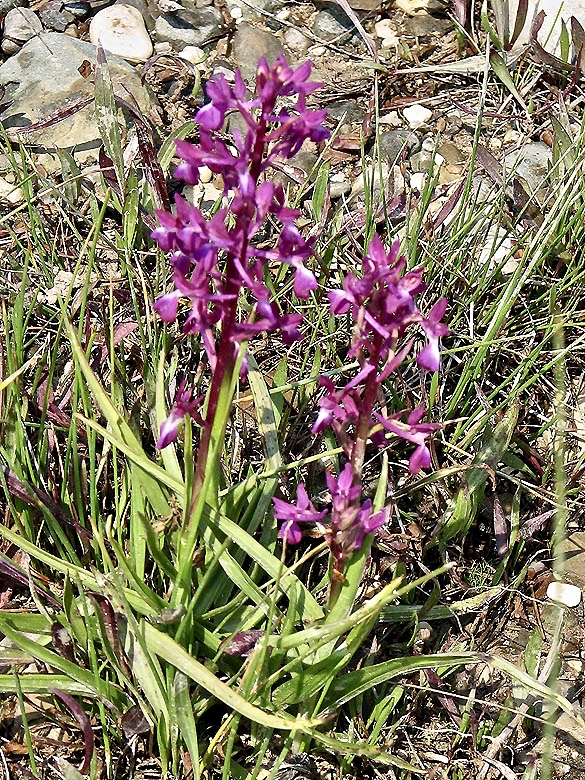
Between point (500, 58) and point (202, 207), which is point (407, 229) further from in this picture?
point (500, 58)

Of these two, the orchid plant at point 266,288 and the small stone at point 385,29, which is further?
the small stone at point 385,29

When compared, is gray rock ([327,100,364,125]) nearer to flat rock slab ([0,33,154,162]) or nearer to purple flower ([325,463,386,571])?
flat rock slab ([0,33,154,162])

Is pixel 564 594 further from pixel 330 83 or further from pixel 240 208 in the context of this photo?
pixel 330 83

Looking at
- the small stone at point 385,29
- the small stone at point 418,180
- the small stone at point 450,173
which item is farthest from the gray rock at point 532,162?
the small stone at point 385,29

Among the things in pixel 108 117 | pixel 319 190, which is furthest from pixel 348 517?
pixel 108 117

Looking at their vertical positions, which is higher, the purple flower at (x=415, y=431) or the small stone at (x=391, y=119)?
the purple flower at (x=415, y=431)

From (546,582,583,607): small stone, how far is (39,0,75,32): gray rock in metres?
2.96

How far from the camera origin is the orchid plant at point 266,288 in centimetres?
155

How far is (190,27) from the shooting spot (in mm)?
3900

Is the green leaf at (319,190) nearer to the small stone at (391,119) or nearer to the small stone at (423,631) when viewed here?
the small stone at (391,119)

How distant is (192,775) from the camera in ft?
6.64

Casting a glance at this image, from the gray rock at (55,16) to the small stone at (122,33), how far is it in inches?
4.8

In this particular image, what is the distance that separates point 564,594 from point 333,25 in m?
2.65

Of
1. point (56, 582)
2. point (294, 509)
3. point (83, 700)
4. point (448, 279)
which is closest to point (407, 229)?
point (448, 279)
